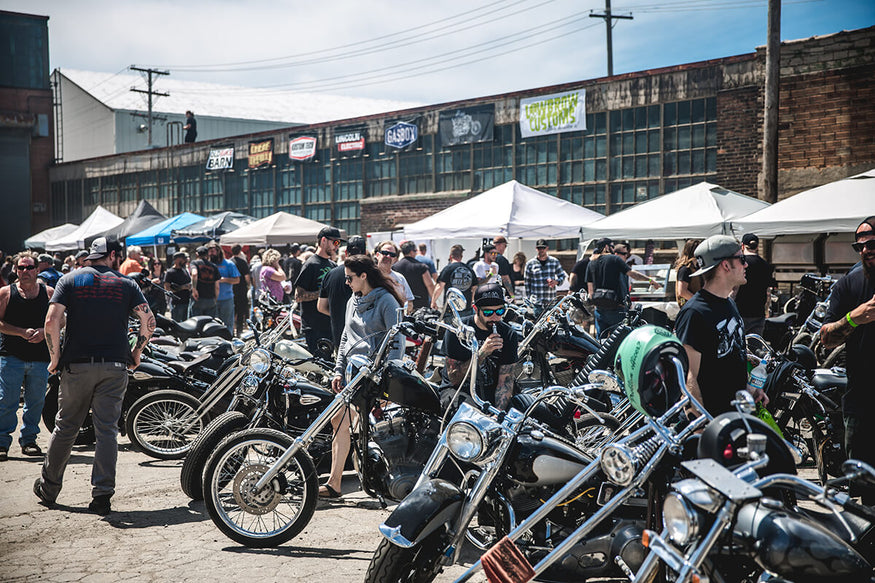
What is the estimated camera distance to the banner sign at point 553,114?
72.4 feet

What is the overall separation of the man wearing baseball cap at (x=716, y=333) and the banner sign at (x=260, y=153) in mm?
30171

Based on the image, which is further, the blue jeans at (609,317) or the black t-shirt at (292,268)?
the black t-shirt at (292,268)

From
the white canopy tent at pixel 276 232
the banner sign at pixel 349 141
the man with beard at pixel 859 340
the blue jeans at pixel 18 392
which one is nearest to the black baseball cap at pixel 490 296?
the man with beard at pixel 859 340

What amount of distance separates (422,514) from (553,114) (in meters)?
20.7

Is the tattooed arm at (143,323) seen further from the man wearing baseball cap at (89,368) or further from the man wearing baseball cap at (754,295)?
the man wearing baseball cap at (754,295)

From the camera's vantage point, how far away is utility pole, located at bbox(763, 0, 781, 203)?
13.6 metres

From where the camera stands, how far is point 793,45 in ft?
56.9

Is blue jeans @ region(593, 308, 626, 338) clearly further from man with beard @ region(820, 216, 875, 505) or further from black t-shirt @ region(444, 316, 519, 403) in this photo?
man with beard @ region(820, 216, 875, 505)

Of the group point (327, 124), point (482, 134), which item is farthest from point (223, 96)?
point (482, 134)

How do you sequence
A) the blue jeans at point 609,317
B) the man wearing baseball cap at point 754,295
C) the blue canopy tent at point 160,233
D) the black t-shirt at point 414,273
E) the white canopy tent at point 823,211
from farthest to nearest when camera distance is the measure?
the blue canopy tent at point 160,233 → the black t-shirt at point 414,273 → the blue jeans at point 609,317 → the white canopy tent at point 823,211 → the man wearing baseball cap at point 754,295

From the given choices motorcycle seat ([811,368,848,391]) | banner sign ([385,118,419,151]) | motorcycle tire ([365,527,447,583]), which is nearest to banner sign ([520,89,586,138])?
banner sign ([385,118,419,151])

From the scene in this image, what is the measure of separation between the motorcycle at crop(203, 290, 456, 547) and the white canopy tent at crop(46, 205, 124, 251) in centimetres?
2234

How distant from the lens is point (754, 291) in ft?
26.1

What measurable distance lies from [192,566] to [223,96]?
51111 mm
